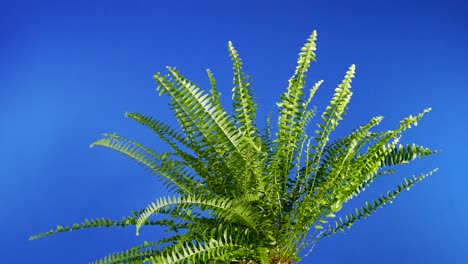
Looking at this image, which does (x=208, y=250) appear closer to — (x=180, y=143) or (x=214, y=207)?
(x=214, y=207)

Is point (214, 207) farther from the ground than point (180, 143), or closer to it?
closer to it

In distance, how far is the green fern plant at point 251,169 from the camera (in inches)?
60.2

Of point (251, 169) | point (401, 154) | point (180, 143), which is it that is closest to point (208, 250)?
point (251, 169)

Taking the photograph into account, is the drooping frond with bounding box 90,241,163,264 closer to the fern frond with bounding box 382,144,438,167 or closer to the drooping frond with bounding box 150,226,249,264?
the drooping frond with bounding box 150,226,249,264

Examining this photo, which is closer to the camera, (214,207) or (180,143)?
(214,207)

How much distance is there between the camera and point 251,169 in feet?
5.06

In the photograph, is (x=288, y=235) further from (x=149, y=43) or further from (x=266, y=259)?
(x=149, y=43)

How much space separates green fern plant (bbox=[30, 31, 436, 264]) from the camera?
5.02 feet

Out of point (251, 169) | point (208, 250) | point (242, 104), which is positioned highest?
point (242, 104)

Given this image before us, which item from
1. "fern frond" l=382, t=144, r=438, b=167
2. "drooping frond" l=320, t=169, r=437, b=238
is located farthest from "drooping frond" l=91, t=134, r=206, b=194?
"fern frond" l=382, t=144, r=438, b=167

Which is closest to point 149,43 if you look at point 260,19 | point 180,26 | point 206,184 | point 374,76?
point 180,26

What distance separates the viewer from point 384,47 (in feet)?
11.8

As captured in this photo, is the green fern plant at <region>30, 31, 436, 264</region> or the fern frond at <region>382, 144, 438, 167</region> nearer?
the green fern plant at <region>30, 31, 436, 264</region>

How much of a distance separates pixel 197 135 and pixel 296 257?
15.5 inches
